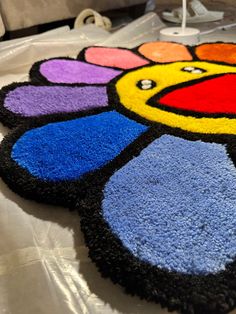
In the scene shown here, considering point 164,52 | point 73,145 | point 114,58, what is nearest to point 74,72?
point 114,58

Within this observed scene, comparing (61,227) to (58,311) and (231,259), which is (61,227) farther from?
(231,259)

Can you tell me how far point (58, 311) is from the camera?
527 millimetres

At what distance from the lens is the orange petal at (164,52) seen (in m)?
1.28

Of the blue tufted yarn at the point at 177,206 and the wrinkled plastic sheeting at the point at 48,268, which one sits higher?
the blue tufted yarn at the point at 177,206

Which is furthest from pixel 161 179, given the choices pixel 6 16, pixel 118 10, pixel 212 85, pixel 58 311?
pixel 118 10

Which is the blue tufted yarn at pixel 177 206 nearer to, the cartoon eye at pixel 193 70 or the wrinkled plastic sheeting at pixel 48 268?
the wrinkled plastic sheeting at pixel 48 268

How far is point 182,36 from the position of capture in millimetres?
1442

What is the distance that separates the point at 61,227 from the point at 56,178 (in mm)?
94

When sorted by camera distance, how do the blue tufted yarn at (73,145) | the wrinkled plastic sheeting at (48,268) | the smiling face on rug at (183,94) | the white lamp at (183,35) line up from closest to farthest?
Answer: the wrinkled plastic sheeting at (48,268) < the blue tufted yarn at (73,145) < the smiling face on rug at (183,94) < the white lamp at (183,35)

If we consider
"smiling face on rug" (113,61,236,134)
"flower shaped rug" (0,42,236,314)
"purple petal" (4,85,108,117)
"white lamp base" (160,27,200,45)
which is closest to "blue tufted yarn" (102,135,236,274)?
"flower shaped rug" (0,42,236,314)

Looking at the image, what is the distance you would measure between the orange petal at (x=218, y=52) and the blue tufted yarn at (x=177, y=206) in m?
0.58

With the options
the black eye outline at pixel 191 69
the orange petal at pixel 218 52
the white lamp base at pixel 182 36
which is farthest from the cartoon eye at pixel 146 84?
the white lamp base at pixel 182 36

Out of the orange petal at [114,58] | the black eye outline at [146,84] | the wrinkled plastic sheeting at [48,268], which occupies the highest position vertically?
the orange petal at [114,58]

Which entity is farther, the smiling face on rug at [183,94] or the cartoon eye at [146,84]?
the cartoon eye at [146,84]
